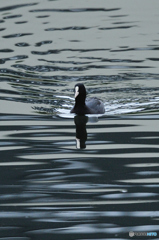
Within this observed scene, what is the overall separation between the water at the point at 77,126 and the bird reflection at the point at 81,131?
2 cm

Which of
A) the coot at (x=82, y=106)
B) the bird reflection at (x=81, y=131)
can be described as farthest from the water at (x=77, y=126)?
the coot at (x=82, y=106)

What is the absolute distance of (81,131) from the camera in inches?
427

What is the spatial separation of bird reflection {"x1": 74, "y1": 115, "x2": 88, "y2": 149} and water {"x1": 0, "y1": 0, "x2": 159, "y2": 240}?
0.02 meters

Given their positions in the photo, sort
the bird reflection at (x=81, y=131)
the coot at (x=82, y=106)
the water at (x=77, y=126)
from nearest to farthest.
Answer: the water at (x=77, y=126)
the bird reflection at (x=81, y=131)
the coot at (x=82, y=106)

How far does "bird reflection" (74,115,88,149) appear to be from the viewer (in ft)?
32.2

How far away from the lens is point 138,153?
9.12 meters

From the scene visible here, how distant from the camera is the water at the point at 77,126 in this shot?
22.6 feet

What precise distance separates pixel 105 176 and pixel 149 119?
3.59 meters

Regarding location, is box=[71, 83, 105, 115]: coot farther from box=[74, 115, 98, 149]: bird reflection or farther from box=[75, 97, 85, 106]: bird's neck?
box=[74, 115, 98, 149]: bird reflection

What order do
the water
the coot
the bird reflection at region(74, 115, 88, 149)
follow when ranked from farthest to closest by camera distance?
the coot, the bird reflection at region(74, 115, 88, 149), the water

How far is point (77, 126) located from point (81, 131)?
55cm

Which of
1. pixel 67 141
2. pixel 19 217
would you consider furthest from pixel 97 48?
pixel 19 217

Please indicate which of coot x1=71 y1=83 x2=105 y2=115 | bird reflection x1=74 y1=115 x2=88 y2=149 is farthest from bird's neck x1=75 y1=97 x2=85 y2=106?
bird reflection x1=74 y1=115 x2=88 y2=149

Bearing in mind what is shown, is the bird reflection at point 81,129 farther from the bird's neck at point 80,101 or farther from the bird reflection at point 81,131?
the bird's neck at point 80,101
